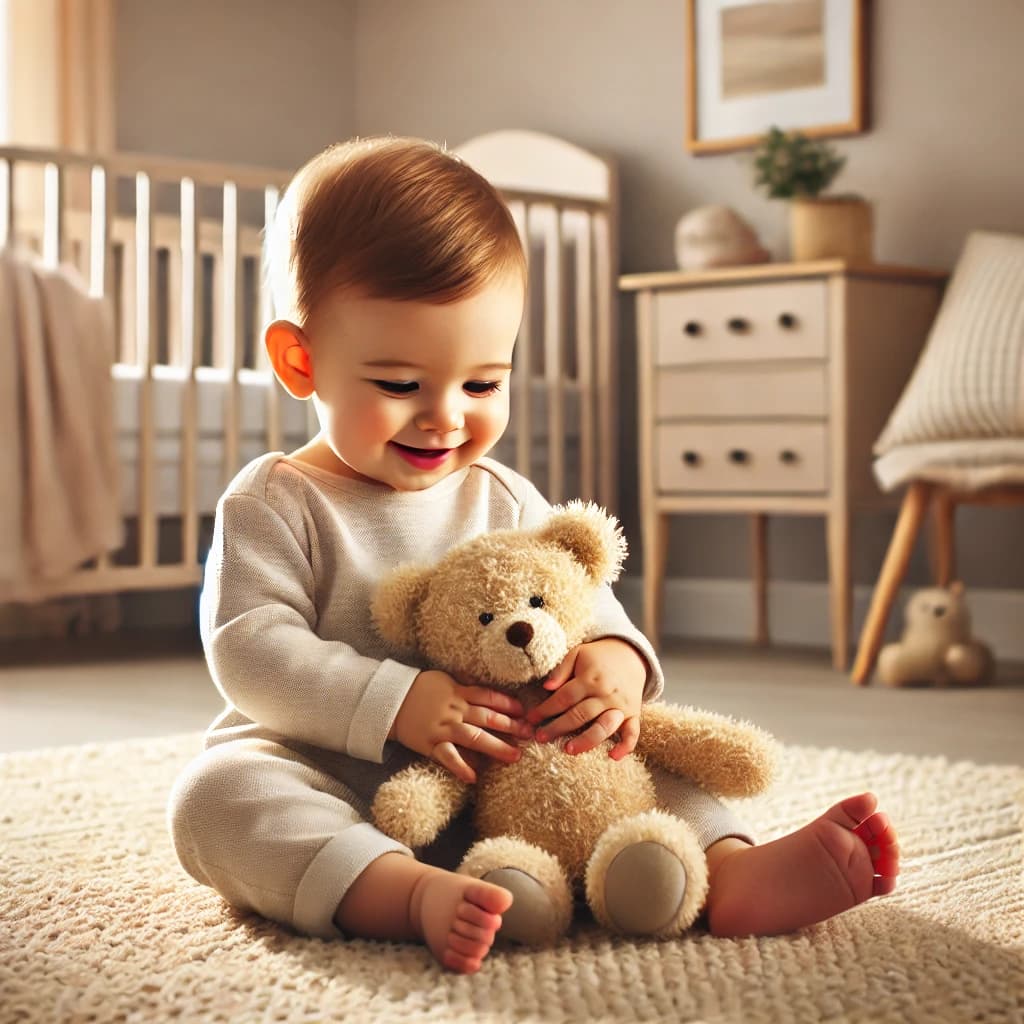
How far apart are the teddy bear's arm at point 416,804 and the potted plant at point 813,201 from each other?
6.03 feet

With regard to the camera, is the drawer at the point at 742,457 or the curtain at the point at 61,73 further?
the curtain at the point at 61,73

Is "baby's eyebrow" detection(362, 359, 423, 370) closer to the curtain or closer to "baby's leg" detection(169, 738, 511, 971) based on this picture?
"baby's leg" detection(169, 738, 511, 971)

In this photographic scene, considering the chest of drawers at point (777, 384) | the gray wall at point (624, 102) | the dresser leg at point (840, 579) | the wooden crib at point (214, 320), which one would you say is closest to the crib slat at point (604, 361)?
the wooden crib at point (214, 320)

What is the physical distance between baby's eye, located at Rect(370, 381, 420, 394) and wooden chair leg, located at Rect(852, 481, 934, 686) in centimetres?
149

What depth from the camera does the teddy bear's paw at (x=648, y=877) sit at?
88 cm

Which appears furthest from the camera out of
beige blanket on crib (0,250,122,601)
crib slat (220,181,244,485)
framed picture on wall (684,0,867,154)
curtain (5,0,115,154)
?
curtain (5,0,115,154)

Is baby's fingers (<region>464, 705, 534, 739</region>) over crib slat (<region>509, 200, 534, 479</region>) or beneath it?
beneath

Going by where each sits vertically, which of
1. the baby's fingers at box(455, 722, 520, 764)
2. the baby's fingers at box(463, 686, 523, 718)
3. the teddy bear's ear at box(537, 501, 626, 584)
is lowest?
the baby's fingers at box(455, 722, 520, 764)

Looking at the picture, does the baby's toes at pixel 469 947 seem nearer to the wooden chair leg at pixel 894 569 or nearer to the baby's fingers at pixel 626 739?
the baby's fingers at pixel 626 739

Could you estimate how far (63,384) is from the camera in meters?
2.50

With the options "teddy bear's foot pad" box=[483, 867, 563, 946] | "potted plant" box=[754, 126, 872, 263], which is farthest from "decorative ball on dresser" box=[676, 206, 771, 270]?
"teddy bear's foot pad" box=[483, 867, 563, 946]

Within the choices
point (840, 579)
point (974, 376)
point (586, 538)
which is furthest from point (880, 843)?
point (840, 579)

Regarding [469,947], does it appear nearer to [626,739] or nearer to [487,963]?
[487,963]

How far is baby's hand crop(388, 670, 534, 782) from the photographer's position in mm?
936
